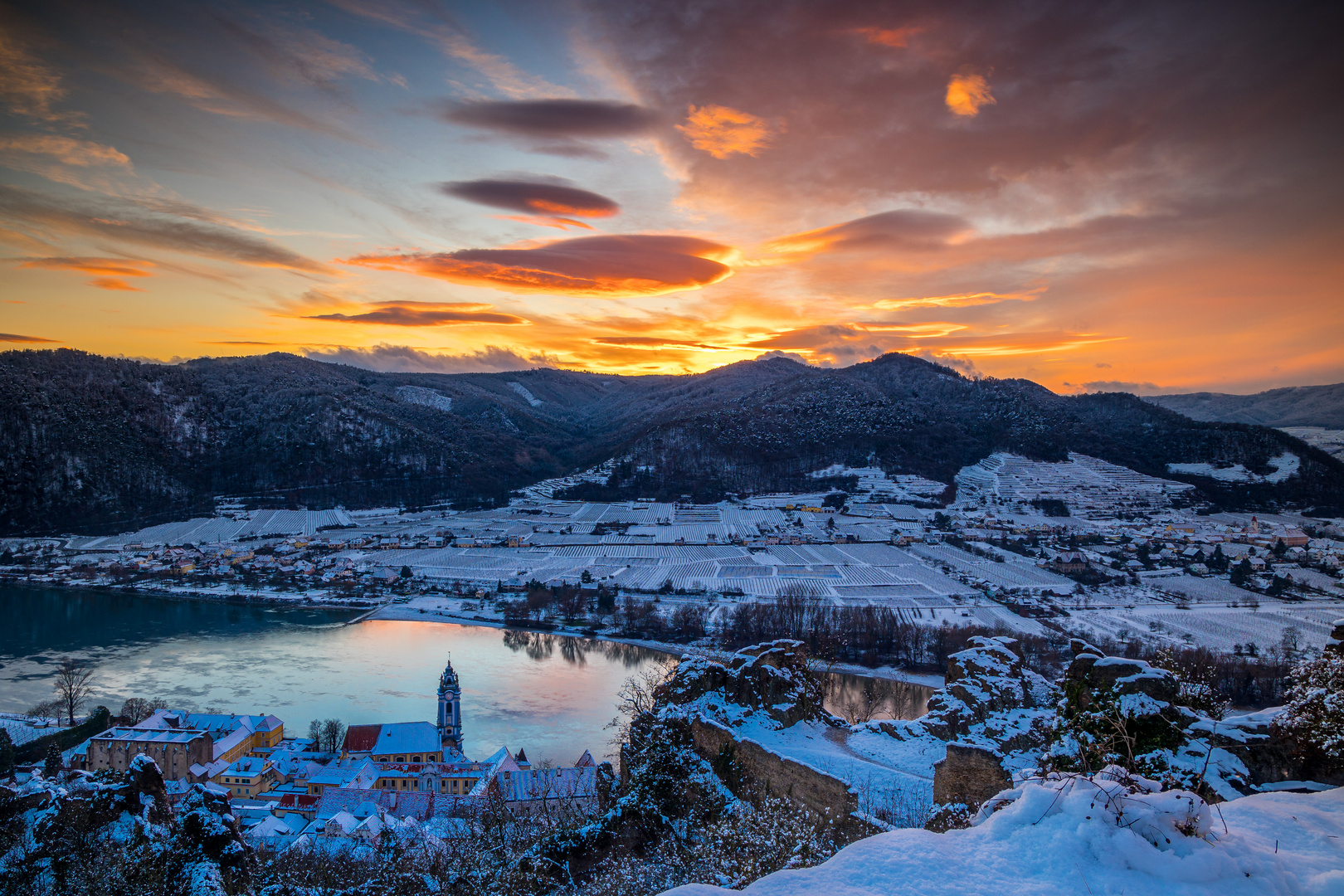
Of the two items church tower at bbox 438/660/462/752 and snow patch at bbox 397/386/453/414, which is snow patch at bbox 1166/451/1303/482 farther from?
snow patch at bbox 397/386/453/414

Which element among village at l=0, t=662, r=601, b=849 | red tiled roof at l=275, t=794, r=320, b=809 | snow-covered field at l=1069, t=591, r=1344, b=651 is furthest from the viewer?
snow-covered field at l=1069, t=591, r=1344, b=651

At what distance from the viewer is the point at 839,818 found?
936 centimetres

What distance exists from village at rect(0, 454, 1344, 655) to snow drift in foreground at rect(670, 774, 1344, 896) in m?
32.4

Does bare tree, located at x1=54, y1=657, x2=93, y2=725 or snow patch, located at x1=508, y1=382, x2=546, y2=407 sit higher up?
snow patch, located at x1=508, y1=382, x2=546, y2=407

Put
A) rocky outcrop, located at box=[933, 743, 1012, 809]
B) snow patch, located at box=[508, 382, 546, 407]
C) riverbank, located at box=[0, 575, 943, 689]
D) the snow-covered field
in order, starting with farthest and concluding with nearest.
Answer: snow patch, located at box=[508, 382, 546, 407]
riverbank, located at box=[0, 575, 943, 689]
the snow-covered field
rocky outcrop, located at box=[933, 743, 1012, 809]

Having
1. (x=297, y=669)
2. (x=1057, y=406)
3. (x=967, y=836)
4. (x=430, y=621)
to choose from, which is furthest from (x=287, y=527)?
(x=1057, y=406)

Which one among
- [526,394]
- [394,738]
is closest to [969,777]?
[394,738]

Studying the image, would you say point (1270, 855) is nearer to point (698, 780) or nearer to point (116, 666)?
point (698, 780)

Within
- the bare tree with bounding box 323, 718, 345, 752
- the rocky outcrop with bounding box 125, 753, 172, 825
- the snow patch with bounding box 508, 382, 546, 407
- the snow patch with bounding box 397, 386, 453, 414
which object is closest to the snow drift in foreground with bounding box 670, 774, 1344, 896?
the rocky outcrop with bounding box 125, 753, 172, 825

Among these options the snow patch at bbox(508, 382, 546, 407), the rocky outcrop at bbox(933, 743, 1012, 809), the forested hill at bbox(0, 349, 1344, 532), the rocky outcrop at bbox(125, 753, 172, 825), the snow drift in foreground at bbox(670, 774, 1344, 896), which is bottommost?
the rocky outcrop at bbox(125, 753, 172, 825)

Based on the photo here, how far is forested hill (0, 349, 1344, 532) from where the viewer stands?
7500cm

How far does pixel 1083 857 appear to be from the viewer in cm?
323

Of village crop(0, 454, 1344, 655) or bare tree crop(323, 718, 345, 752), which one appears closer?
bare tree crop(323, 718, 345, 752)

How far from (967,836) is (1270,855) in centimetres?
133
